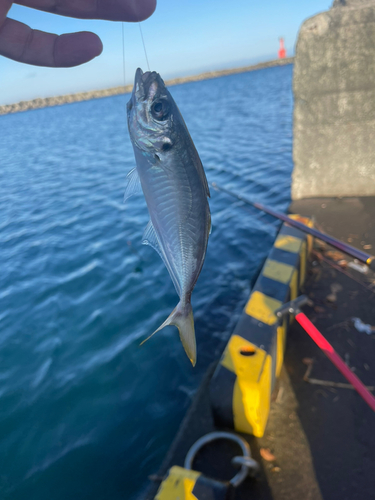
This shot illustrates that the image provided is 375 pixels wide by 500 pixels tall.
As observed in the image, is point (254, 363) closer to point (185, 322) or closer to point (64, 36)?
point (185, 322)

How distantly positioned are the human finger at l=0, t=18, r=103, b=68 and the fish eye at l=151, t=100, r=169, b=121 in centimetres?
81

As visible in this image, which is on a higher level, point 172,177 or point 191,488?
point 172,177

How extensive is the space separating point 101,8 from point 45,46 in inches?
17.5

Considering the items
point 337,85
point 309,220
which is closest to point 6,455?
point 309,220

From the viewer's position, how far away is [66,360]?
579 centimetres

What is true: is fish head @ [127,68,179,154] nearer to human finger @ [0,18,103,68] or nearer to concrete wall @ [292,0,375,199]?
human finger @ [0,18,103,68]

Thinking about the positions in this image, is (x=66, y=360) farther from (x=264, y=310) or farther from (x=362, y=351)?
(x=362, y=351)

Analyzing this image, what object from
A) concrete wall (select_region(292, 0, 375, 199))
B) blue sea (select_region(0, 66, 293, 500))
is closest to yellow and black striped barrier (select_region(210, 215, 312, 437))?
blue sea (select_region(0, 66, 293, 500))

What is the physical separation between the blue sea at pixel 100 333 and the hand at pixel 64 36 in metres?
4.35

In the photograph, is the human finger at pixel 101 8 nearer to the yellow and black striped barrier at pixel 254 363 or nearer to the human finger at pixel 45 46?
the human finger at pixel 45 46

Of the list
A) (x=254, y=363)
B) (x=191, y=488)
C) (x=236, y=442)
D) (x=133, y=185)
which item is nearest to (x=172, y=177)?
(x=133, y=185)

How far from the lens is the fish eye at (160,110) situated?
5.24ft

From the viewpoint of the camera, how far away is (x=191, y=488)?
104 inches

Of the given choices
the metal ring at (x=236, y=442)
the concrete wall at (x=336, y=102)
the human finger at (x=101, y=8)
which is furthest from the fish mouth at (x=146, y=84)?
the concrete wall at (x=336, y=102)
